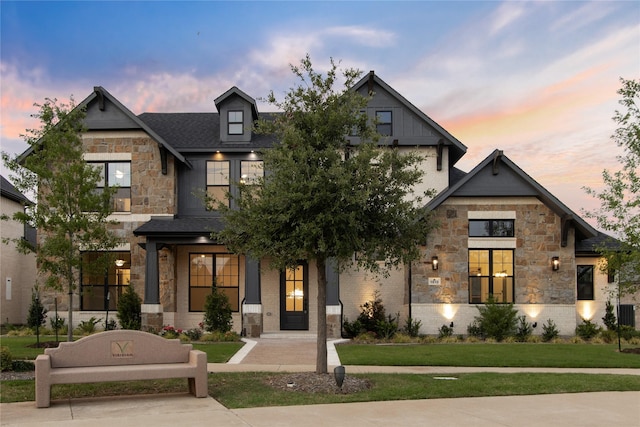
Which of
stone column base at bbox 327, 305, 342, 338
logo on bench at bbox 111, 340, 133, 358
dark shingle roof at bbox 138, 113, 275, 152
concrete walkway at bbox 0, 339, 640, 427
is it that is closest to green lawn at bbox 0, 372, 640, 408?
concrete walkway at bbox 0, 339, 640, 427

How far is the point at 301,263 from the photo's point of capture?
23.7 m

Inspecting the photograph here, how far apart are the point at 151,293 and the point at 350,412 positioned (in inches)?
548

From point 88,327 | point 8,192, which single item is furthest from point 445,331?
point 8,192

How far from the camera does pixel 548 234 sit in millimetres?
22344

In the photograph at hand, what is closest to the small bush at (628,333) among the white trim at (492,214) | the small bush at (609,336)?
the small bush at (609,336)

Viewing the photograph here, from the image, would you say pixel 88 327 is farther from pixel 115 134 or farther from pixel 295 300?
pixel 295 300

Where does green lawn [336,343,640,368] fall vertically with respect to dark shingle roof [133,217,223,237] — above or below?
below

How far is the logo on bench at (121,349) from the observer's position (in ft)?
35.1

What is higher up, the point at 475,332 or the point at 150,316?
the point at 150,316

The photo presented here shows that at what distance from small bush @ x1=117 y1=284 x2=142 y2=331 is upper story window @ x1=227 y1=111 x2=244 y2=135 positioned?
678cm

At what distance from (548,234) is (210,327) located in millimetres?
12028

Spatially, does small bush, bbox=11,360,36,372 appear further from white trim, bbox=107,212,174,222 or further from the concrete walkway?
white trim, bbox=107,212,174,222

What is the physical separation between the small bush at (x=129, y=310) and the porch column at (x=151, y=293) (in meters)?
0.35

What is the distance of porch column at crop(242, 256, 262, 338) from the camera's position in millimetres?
21791
